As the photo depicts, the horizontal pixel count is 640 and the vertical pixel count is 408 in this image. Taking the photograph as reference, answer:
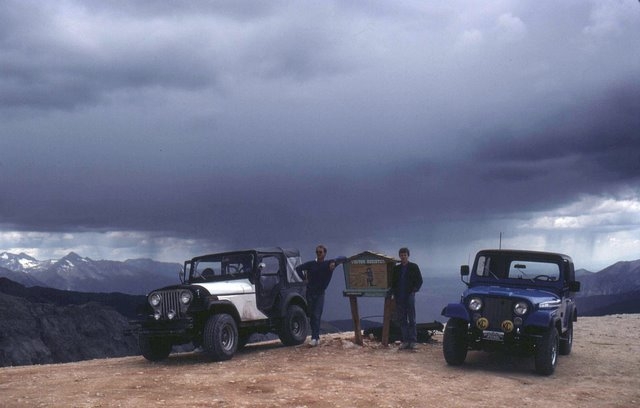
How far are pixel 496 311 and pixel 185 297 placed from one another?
6272 millimetres

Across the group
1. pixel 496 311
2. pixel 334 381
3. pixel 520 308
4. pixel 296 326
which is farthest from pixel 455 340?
pixel 296 326

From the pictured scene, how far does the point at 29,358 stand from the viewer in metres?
99.8

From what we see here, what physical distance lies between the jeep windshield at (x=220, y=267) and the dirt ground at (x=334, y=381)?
1813mm

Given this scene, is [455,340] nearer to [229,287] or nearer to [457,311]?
[457,311]

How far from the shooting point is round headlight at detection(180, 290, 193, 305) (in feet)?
44.4

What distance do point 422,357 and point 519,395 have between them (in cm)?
364

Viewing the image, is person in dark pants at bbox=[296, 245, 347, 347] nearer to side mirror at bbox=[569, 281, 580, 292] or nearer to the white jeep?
the white jeep

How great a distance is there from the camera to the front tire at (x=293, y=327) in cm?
1573

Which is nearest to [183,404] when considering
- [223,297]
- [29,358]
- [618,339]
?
[223,297]

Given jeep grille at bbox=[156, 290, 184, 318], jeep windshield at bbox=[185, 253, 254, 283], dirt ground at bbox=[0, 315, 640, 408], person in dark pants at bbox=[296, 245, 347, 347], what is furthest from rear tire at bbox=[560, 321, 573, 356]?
jeep grille at bbox=[156, 290, 184, 318]

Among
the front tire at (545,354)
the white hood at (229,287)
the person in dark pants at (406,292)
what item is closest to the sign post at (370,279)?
the person in dark pants at (406,292)

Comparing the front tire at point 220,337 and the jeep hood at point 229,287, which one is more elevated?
the jeep hood at point 229,287

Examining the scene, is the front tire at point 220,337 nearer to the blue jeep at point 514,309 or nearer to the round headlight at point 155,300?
the round headlight at point 155,300

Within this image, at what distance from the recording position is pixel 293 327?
52.9 ft
